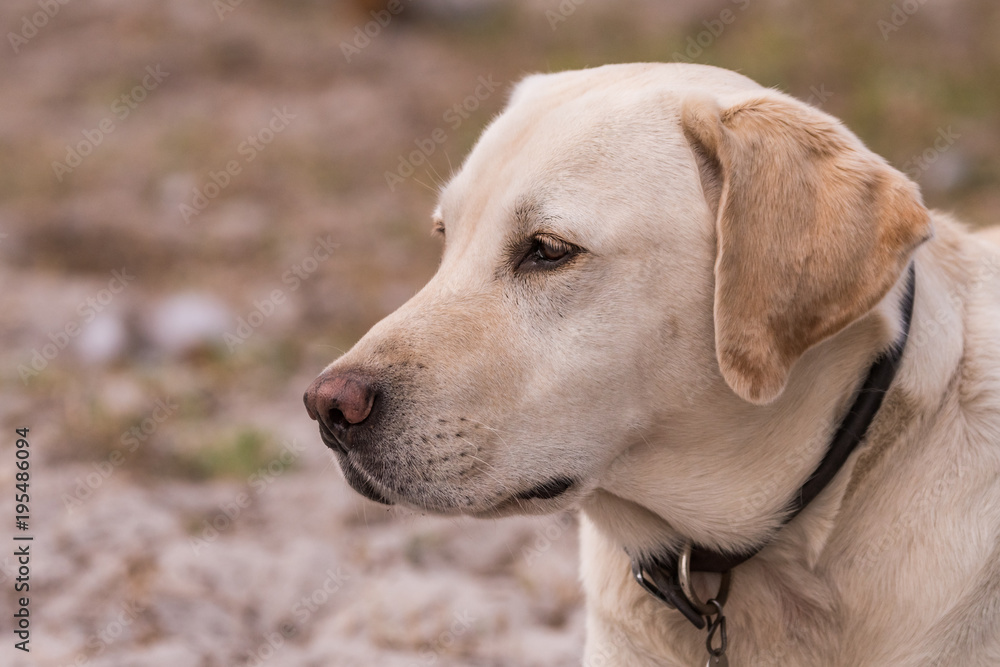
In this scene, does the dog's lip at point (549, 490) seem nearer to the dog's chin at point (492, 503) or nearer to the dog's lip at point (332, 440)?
the dog's chin at point (492, 503)

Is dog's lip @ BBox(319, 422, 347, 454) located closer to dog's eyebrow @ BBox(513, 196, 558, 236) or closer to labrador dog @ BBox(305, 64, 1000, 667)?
labrador dog @ BBox(305, 64, 1000, 667)

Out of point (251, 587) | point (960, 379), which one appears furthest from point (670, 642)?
point (251, 587)

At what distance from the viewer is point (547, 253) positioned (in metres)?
2.24

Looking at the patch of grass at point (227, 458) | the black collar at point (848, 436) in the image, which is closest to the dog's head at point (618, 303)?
the black collar at point (848, 436)

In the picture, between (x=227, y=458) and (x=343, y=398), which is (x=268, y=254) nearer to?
(x=227, y=458)

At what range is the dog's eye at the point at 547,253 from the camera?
7.27 ft

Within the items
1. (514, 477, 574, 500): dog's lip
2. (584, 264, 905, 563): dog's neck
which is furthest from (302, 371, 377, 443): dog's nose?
(584, 264, 905, 563): dog's neck

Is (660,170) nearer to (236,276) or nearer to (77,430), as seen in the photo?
(77,430)

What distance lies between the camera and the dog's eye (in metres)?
2.21

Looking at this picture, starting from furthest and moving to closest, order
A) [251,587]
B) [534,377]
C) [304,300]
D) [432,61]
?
1. [432,61]
2. [304,300]
3. [251,587]
4. [534,377]

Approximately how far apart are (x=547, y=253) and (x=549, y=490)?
54cm

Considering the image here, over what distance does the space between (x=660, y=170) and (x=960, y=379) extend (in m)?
0.84

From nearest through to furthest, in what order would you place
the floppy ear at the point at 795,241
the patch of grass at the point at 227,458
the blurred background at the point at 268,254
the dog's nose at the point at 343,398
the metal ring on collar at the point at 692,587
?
the floppy ear at the point at 795,241 < the dog's nose at the point at 343,398 < the metal ring on collar at the point at 692,587 < the blurred background at the point at 268,254 < the patch of grass at the point at 227,458

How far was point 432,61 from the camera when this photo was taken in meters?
9.62
